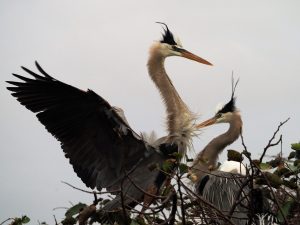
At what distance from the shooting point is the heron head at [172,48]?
265 inches

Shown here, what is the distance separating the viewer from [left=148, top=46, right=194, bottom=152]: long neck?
567 cm

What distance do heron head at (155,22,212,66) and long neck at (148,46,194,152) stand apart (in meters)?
0.07

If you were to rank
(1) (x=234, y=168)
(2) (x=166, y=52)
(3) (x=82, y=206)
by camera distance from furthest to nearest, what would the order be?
(2) (x=166, y=52), (1) (x=234, y=168), (3) (x=82, y=206)

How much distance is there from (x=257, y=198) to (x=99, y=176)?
2213 mm

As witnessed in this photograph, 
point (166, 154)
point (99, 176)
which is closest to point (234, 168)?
point (166, 154)

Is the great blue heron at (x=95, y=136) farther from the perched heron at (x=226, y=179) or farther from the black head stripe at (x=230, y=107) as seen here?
the black head stripe at (x=230, y=107)

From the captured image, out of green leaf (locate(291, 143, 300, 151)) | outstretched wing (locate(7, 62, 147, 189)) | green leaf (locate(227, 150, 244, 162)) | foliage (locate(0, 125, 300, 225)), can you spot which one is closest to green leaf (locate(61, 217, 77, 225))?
foliage (locate(0, 125, 300, 225))

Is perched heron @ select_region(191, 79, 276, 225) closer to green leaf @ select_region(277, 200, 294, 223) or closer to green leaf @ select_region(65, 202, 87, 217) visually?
green leaf @ select_region(277, 200, 294, 223)

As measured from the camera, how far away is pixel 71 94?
16.4ft

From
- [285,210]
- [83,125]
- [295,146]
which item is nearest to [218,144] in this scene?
[83,125]

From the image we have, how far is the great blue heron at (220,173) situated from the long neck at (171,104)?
0.31 meters

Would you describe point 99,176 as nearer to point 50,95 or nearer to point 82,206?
point 50,95

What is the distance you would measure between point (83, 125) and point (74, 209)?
1.99 metres

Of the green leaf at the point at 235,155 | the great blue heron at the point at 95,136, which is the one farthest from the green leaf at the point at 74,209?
the great blue heron at the point at 95,136
